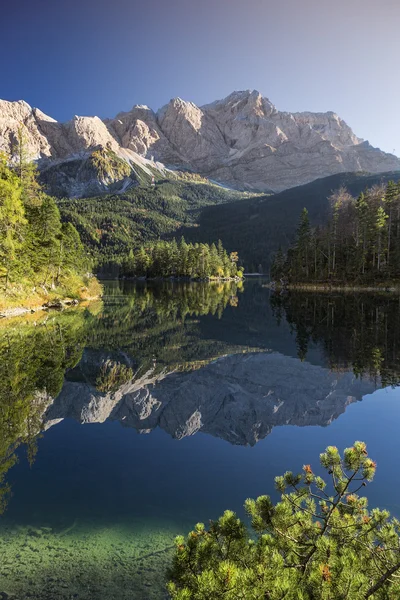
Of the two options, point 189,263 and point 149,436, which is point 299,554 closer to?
point 149,436

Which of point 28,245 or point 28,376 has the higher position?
point 28,245

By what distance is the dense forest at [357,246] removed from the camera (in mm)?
71500

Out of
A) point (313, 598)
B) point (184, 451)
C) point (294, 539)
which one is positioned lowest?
point (184, 451)

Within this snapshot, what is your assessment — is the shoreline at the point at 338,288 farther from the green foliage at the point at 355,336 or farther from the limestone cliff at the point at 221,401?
the limestone cliff at the point at 221,401

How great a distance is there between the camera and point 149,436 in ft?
43.1

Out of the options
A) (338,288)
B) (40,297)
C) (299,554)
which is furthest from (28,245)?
(338,288)

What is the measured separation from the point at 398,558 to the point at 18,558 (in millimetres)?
7009

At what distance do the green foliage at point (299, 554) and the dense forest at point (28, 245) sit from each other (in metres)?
41.7

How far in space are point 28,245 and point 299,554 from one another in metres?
50.8

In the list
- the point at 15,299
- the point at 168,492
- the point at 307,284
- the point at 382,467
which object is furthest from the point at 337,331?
the point at 307,284

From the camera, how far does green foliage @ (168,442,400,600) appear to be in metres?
3.35

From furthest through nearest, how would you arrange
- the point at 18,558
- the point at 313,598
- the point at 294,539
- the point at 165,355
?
the point at 165,355 < the point at 18,558 < the point at 294,539 < the point at 313,598

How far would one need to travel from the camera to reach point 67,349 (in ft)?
83.9

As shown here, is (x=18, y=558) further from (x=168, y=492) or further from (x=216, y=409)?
(x=216, y=409)
